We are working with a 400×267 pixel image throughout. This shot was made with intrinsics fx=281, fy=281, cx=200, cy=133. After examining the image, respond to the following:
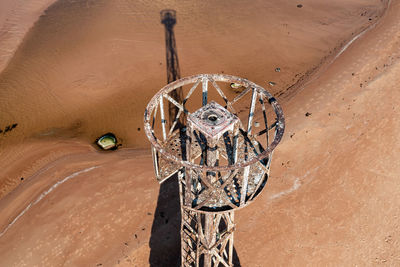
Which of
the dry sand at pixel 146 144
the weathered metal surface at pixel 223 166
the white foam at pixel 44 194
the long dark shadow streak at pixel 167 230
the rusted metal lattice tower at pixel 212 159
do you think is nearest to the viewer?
the weathered metal surface at pixel 223 166

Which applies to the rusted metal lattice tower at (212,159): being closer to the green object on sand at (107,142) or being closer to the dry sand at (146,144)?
the dry sand at (146,144)

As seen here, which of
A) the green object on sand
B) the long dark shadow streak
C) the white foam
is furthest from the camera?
the green object on sand

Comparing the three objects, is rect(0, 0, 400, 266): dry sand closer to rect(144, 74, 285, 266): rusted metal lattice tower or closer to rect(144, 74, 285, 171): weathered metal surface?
rect(144, 74, 285, 266): rusted metal lattice tower

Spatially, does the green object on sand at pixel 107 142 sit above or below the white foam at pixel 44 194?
above

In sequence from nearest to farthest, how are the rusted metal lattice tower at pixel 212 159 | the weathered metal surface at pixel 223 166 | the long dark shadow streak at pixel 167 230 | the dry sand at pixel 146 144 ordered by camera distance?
the weathered metal surface at pixel 223 166 → the rusted metal lattice tower at pixel 212 159 → the long dark shadow streak at pixel 167 230 → the dry sand at pixel 146 144

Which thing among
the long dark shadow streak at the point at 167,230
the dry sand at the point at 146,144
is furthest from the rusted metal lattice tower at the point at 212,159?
the dry sand at the point at 146,144

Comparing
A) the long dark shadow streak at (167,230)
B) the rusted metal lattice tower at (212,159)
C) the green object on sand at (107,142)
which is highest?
the rusted metal lattice tower at (212,159)

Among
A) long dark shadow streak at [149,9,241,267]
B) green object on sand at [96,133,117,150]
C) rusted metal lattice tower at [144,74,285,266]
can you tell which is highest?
rusted metal lattice tower at [144,74,285,266]

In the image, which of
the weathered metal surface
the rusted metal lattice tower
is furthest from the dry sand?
the weathered metal surface

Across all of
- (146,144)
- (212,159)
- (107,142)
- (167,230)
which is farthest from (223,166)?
(107,142)
